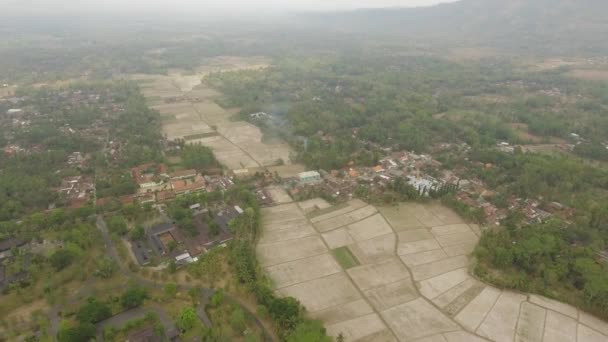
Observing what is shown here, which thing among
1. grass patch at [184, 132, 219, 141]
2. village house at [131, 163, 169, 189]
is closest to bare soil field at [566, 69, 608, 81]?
grass patch at [184, 132, 219, 141]

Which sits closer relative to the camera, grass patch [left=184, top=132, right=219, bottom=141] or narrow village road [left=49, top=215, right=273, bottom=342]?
narrow village road [left=49, top=215, right=273, bottom=342]

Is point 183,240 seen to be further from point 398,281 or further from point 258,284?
point 398,281

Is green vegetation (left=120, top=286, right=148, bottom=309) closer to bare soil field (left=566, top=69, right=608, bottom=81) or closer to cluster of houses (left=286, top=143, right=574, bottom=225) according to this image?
cluster of houses (left=286, top=143, right=574, bottom=225)

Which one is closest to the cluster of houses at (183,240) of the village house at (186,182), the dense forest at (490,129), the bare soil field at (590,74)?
the village house at (186,182)

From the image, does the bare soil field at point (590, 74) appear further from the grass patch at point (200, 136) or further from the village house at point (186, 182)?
the village house at point (186, 182)

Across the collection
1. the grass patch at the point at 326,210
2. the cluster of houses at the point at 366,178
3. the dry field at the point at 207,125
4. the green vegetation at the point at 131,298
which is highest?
the green vegetation at the point at 131,298

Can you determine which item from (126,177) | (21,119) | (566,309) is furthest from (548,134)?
(21,119)
